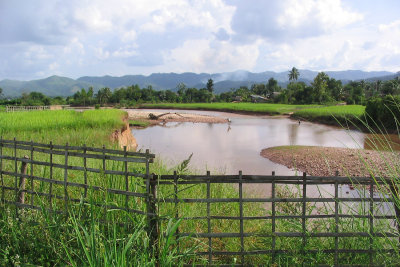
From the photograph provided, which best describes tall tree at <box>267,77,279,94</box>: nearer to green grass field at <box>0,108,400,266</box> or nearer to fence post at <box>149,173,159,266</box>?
green grass field at <box>0,108,400,266</box>

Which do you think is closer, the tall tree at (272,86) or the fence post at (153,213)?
the fence post at (153,213)

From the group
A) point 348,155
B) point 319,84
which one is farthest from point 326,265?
point 319,84

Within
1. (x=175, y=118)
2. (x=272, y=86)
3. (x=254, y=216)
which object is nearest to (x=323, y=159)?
(x=254, y=216)

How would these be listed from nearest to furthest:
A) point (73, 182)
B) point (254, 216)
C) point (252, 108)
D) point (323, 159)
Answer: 1. point (254, 216)
2. point (73, 182)
3. point (323, 159)
4. point (252, 108)

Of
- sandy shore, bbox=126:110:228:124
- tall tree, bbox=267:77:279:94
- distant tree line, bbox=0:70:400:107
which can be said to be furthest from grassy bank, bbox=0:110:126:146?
tall tree, bbox=267:77:279:94

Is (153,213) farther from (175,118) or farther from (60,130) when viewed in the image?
(175,118)

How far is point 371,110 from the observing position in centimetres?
2414

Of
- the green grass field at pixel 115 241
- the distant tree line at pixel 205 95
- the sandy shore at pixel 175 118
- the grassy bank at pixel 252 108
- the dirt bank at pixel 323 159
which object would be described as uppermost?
the distant tree line at pixel 205 95

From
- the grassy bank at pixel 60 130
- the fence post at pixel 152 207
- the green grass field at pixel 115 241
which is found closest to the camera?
the green grass field at pixel 115 241

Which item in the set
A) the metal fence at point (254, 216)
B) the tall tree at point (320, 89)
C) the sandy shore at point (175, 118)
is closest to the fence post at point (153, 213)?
the metal fence at point (254, 216)

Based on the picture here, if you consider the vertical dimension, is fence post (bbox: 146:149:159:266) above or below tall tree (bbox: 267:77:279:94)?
below

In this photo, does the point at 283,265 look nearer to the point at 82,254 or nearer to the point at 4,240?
the point at 82,254

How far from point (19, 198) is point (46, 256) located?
125 cm

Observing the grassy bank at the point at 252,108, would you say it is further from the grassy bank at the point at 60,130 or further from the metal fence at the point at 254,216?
the metal fence at the point at 254,216
